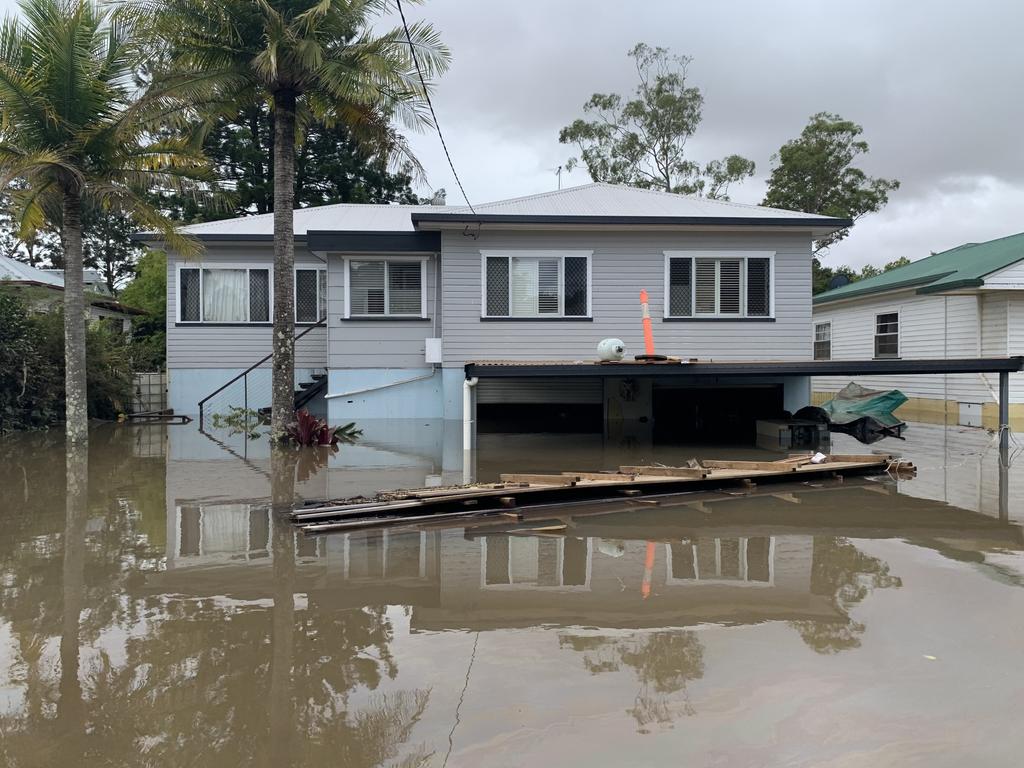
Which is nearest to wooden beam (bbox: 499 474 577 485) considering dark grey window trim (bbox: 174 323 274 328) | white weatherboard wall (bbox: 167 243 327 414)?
dark grey window trim (bbox: 174 323 274 328)

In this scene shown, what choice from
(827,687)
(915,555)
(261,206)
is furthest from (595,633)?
(261,206)

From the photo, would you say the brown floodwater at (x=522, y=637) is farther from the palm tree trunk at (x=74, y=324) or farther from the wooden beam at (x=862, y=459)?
the palm tree trunk at (x=74, y=324)

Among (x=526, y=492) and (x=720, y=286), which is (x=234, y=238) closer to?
(x=720, y=286)

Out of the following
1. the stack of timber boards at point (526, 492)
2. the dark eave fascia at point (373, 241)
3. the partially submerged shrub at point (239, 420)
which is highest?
the dark eave fascia at point (373, 241)

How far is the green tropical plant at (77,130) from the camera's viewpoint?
12.5 m

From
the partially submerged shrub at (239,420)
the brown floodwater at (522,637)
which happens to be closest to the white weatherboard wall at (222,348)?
the partially submerged shrub at (239,420)

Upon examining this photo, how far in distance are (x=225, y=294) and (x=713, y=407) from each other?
11.4 metres

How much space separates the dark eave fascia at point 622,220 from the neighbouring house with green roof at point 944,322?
453cm

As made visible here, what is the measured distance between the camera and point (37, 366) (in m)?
16.9

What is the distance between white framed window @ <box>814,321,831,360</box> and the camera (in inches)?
993

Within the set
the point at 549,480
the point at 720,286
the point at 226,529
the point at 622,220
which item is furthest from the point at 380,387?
the point at 226,529

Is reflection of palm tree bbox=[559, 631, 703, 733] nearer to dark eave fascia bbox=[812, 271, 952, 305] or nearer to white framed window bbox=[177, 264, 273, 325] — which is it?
white framed window bbox=[177, 264, 273, 325]

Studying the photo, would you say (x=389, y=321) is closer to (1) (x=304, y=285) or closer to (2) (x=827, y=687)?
(1) (x=304, y=285)

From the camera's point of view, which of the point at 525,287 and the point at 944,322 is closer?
the point at 525,287
